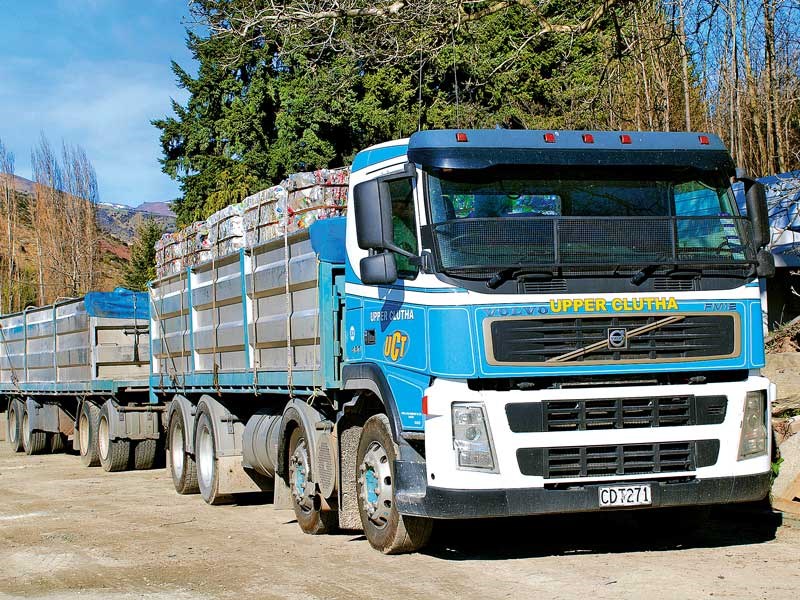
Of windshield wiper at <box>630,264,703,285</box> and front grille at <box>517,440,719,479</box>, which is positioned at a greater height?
windshield wiper at <box>630,264,703,285</box>

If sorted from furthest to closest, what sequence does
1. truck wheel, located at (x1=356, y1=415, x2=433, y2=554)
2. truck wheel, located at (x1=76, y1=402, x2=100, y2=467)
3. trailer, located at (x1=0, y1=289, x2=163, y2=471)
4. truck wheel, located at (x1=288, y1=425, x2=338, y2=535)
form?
truck wheel, located at (x1=76, y1=402, x2=100, y2=467) < trailer, located at (x1=0, y1=289, x2=163, y2=471) < truck wheel, located at (x1=288, y1=425, x2=338, y2=535) < truck wheel, located at (x1=356, y1=415, x2=433, y2=554)

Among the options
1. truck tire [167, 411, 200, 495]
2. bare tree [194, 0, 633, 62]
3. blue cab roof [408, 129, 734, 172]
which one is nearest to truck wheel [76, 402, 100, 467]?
truck tire [167, 411, 200, 495]

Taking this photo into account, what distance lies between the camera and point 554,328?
728 cm

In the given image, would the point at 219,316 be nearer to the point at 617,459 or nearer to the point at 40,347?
the point at 617,459

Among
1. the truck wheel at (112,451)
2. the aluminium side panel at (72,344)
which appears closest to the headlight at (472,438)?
the truck wheel at (112,451)

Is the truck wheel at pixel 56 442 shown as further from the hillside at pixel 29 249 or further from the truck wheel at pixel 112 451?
the hillside at pixel 29 249

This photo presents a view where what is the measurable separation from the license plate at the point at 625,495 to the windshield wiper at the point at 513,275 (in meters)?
1.44

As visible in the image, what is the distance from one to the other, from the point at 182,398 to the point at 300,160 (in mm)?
20205

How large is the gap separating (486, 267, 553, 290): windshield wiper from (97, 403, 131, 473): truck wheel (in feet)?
36.0

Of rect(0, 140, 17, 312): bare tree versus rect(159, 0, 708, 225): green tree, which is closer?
rect(159, 0, 708, 225): green tree

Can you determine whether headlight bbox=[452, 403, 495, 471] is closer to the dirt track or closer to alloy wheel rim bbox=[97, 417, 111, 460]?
the dirt track

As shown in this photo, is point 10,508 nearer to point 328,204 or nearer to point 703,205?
point 328,204

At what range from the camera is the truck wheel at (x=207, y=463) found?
1221cm

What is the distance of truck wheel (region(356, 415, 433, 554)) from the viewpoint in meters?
8.02
